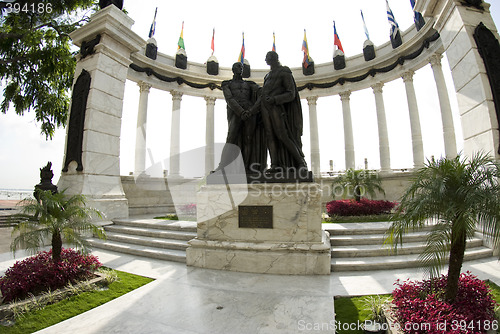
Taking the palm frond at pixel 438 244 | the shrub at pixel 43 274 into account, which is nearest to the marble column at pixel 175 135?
the shrub at pixel 43 274

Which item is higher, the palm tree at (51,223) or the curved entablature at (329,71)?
the curved entablature at (329,71)

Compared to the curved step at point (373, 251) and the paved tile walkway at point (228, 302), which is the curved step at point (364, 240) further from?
the paved tile walkway at point (228, 302)

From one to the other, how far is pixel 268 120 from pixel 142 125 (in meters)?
20.1

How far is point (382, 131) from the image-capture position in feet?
79.2

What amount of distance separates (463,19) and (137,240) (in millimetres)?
15113

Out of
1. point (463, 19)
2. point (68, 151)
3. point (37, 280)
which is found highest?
point (463, 19)

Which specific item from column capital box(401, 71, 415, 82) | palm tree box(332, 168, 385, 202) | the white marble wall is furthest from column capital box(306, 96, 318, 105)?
the white marble wall

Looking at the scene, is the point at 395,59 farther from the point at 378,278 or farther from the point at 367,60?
the point at 378,278

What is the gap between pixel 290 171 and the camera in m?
6.95

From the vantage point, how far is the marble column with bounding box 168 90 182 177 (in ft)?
78.9

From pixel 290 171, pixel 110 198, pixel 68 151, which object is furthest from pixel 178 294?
pixel 68 151

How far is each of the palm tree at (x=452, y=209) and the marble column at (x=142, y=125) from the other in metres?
22.5

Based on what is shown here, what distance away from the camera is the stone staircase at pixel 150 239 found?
302 inches

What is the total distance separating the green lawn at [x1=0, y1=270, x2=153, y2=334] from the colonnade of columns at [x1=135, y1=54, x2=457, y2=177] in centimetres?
1835
